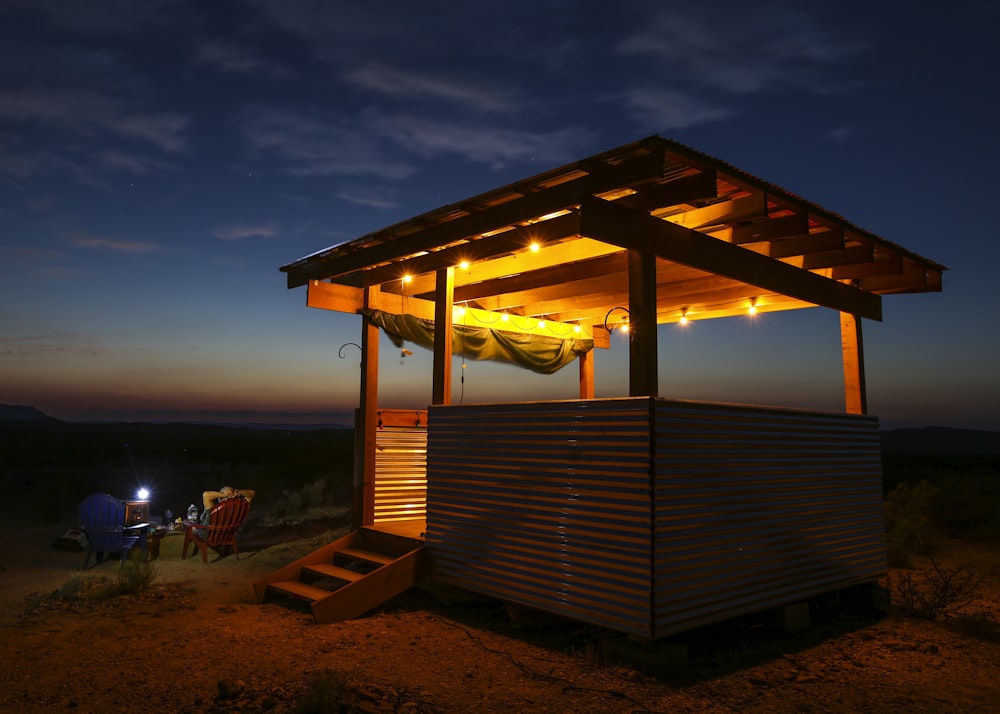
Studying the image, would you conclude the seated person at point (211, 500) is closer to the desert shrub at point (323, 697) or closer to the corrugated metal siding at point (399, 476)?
the corrugated metal siding at point (399, 476)

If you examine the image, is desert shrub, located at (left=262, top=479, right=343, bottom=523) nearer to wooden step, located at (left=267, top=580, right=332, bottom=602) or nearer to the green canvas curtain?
the green canvas curtain

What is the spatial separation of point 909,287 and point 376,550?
25.5ft

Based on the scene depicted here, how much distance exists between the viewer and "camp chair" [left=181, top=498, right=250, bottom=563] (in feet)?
33.0

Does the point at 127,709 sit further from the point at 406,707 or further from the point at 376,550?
the point at 376,550

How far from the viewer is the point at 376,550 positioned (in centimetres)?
842

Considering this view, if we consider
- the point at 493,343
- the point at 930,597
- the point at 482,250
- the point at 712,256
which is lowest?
the point at 930,597

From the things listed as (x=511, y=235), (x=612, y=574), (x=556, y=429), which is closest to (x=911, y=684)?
(x=612, y=574)

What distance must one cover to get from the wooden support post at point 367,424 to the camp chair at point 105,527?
3.29 m

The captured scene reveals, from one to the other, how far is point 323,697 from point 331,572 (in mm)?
3418

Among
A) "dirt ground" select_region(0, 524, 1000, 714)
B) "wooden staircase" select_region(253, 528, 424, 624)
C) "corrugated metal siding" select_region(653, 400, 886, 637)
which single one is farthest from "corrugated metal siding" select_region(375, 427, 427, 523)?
"corrugated metal siding" select_region(653, 400, 886, 637)

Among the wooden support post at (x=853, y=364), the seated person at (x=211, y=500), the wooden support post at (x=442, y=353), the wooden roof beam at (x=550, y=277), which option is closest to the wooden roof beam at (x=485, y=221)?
the wooden support post at (x=442, y=353)

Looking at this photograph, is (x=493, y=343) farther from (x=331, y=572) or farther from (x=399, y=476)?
(x=331, y=572)

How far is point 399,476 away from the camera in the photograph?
9719 millimetres

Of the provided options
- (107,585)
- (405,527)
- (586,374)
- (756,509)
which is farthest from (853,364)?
(107,585)
